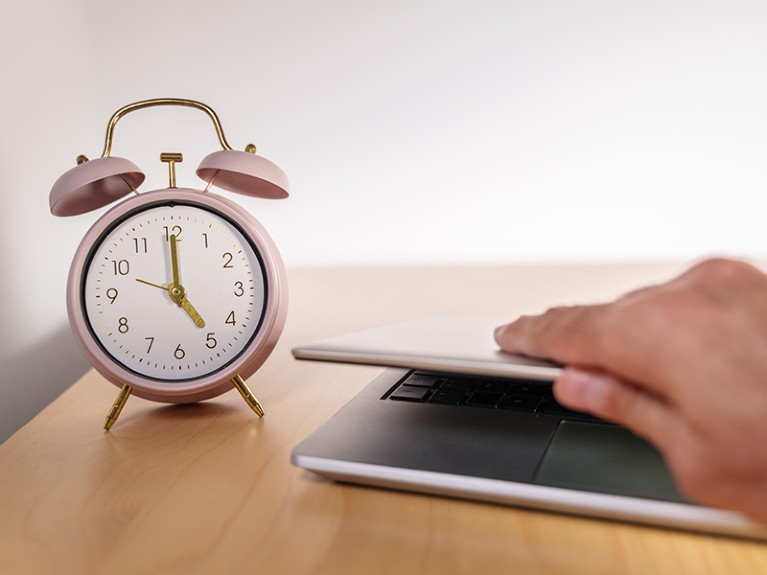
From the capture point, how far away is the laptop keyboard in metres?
0.63

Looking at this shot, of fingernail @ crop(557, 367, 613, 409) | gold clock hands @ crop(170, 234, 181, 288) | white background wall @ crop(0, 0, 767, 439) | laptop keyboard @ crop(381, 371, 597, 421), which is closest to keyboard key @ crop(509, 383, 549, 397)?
laptop keyboard @ crop(381, 371, 597, 421)

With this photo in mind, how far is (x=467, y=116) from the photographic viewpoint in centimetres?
194

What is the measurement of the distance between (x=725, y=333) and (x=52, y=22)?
1.42m

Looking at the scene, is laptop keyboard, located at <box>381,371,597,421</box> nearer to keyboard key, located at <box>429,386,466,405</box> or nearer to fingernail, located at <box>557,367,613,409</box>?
keyboard key, located at <box>429,386,466,405</box>

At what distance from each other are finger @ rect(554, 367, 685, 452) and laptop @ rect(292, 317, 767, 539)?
24 mm

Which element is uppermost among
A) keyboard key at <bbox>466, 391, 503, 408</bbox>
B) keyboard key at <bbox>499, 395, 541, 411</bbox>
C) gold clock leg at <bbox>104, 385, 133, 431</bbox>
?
keyboard key at <bbox>499, 395, 541, 411</bbox>

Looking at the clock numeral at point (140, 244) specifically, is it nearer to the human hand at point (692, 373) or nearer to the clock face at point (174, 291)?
the clock face at point (174, 291)

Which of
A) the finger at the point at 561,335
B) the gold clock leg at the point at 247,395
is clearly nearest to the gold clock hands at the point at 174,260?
the gold clock leg at the point at 247,395

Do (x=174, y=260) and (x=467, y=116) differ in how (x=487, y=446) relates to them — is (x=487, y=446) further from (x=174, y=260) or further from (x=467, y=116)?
(x=467, y=116)

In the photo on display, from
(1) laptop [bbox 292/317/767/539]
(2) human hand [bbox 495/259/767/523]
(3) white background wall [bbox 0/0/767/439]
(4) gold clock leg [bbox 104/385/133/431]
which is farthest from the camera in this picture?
(3) white background wall [bbox 0/0/767/439]

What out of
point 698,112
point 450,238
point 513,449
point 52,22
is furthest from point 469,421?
point 698,112

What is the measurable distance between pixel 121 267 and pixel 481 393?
36cm

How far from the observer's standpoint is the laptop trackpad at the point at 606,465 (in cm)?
48

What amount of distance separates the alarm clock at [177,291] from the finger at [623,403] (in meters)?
→ 0.35
